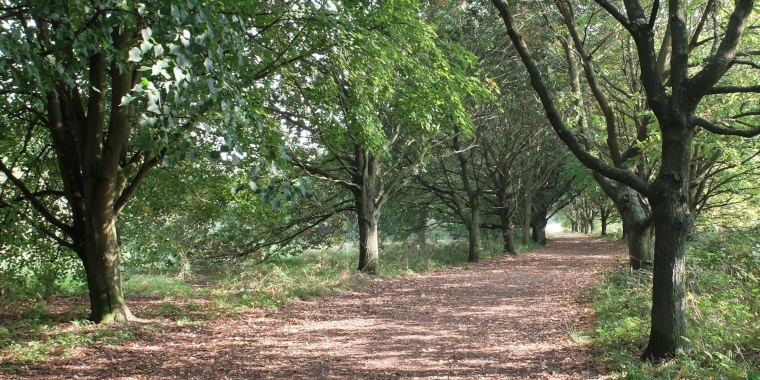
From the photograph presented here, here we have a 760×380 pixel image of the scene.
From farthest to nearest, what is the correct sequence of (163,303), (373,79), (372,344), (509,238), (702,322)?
(509,238)
(163,303)
(373,79)
(372,344)
(702,322)

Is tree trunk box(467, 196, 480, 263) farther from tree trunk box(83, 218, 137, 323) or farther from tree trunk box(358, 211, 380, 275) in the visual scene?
tree trunk box(83, 218, 137, 323)

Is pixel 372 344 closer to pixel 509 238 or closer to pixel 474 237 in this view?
pixel 474 237

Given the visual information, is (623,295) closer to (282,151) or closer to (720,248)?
(720,248)

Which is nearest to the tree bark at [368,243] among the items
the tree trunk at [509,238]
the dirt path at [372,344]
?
the dirt path at [372,344]

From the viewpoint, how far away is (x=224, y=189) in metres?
9.98

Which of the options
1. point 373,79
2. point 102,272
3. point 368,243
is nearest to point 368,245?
point 368,243

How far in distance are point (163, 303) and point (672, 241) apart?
8.87 meters

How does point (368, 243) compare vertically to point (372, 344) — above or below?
above

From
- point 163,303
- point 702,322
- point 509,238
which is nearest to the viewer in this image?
point 702,322

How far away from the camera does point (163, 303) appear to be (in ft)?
32.5

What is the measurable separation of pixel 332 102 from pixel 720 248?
29.3 ft

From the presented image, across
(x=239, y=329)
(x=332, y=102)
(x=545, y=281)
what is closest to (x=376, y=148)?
(x=332, y=102)

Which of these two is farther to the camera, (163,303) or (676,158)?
(163,303)

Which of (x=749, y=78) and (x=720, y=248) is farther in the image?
(x=749, y=78)
